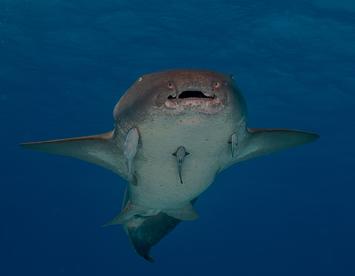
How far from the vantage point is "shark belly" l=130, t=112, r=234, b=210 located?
4.49m

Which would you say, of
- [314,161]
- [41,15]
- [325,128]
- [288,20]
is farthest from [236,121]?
[314,161]

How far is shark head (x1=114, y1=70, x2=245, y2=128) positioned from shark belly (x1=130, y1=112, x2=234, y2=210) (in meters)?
0.16

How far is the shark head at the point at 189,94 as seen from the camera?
3969 millimetres

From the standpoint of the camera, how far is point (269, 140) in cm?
641

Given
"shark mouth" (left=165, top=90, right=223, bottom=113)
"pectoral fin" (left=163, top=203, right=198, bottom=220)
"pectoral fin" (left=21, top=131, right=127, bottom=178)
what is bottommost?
"pectoral fin" (left=163, top=203, right=198, bottom=220)

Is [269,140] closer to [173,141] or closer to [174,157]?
[174,157]

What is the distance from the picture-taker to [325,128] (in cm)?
3556

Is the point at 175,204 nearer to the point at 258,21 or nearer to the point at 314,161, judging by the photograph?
the point at 258,21

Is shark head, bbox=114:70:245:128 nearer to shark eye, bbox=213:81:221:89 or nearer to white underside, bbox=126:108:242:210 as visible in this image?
shark eye, bbox=213:81:221:89

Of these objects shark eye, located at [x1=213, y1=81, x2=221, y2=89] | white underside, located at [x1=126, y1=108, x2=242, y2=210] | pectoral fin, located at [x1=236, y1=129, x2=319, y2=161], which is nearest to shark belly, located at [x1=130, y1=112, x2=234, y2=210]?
white underside, located at [x1=126, y1=108, x2=242, y2=210]

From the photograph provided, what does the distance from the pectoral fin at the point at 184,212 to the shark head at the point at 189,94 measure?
3.35 meters

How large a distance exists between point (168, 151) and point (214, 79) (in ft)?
4.67

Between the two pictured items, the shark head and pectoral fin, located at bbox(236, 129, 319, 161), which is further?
pectoral fin, located at bbox(236, 129, 319, 161)

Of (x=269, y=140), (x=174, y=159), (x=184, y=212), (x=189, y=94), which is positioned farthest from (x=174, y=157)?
(x=184, y=212)
